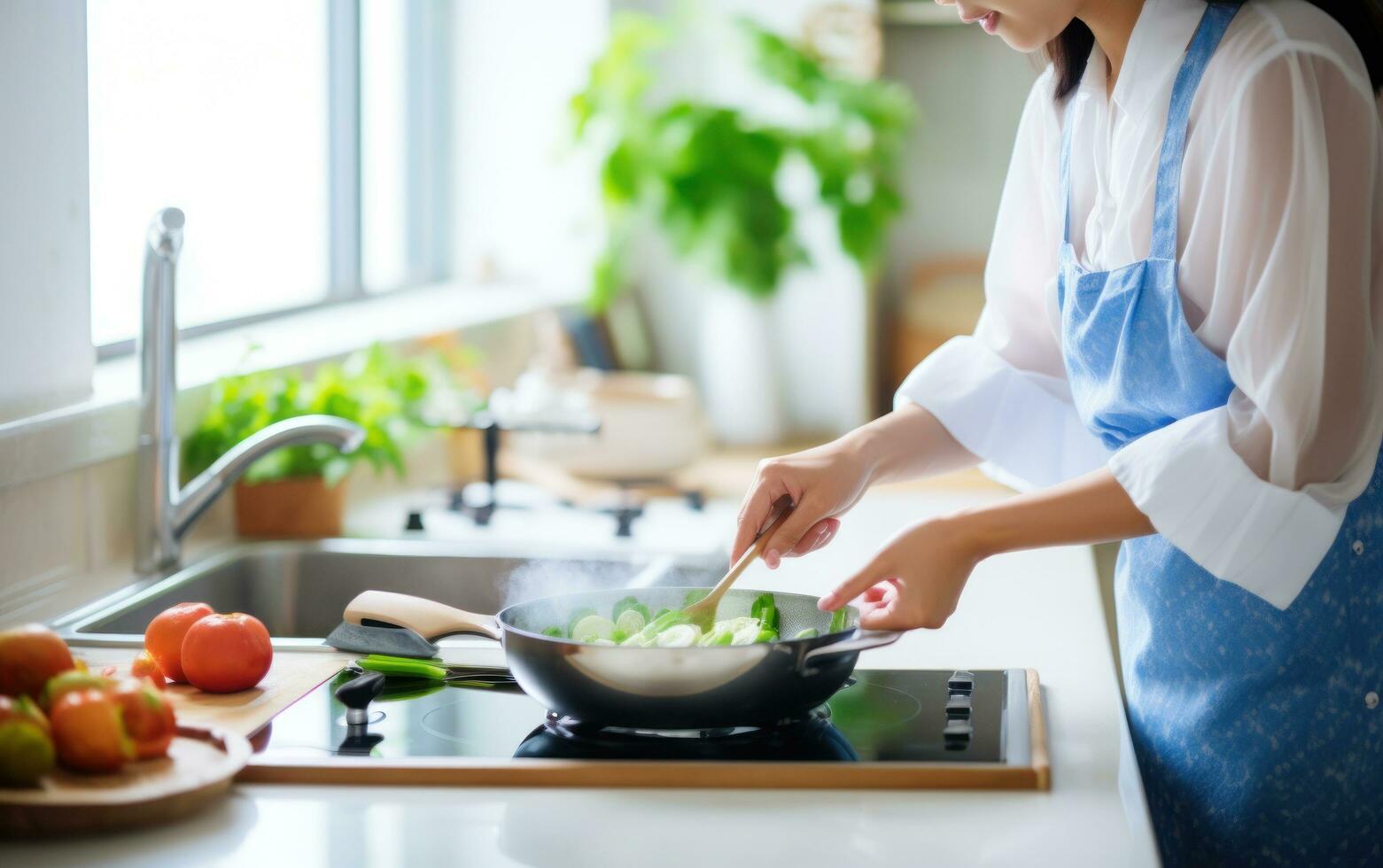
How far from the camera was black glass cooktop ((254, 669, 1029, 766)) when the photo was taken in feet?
3.31

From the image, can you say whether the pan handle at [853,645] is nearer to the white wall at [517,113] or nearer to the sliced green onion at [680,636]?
the sliced green onion at [680,636]

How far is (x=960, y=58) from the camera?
434cm

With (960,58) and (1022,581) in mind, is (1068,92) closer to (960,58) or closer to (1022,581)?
(1022,581)

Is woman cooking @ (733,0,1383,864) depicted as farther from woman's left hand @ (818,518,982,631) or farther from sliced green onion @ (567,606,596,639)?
sliced green onion @ (567,606,596,639)

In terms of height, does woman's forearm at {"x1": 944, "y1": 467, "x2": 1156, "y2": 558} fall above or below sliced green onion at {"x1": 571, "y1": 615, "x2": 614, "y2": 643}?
above

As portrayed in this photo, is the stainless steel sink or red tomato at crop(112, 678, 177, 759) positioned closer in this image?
red tomato at crop(112, 678, 177, 759)

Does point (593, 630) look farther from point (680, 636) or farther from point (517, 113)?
point (517, 113)

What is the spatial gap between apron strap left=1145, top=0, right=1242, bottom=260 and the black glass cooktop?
0.36m

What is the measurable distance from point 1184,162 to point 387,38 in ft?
8.84

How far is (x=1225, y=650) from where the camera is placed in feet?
3.58

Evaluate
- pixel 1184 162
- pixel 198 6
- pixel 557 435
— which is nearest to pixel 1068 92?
pixel 1184 162

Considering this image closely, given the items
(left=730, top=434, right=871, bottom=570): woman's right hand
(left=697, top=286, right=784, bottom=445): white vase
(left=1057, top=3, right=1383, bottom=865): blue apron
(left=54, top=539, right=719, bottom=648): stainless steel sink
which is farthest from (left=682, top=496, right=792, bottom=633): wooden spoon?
(left=697, top=286, right=784, bottom=445): white vase

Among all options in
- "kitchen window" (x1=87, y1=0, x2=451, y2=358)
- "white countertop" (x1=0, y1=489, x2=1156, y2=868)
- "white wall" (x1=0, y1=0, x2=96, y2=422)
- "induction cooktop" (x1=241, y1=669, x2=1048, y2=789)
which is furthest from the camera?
"kitchen window" (x1=87, y1=0, x2=451, y2=358)

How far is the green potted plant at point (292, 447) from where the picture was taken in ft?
5.86
